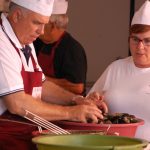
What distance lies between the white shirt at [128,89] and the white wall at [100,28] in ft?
6.31

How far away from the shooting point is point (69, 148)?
1.44 meters

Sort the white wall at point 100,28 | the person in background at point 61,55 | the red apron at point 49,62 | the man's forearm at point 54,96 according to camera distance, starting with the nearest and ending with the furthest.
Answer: the man's forearm at point 54,96, the person in background at point 61,55, the red apron at point 49,62, the white wall at point 100,28

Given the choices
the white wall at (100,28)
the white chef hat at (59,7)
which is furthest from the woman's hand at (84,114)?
the white wall at (100,28)

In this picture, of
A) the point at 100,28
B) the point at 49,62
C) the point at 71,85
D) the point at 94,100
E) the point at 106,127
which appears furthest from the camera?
the point at 100,28

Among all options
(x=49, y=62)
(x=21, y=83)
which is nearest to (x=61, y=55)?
(x=49, y=62)

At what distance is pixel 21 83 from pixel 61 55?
1004mm

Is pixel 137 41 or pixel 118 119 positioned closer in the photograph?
pixel 118 119

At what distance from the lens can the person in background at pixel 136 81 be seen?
227 centimetres

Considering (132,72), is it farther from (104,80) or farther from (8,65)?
(8,65)

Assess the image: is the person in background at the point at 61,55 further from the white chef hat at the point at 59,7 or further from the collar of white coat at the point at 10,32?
the collar of white coat at the point at 10,32

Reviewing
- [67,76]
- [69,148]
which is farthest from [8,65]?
[67,76]

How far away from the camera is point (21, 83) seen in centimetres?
192

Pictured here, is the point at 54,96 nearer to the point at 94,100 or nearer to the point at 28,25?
the point at 94,100

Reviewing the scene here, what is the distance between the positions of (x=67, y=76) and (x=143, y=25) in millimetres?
678
